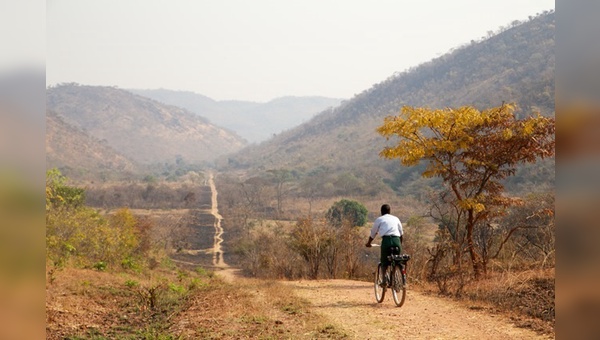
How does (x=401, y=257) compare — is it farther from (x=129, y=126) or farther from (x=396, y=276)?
(x=129, y=126)

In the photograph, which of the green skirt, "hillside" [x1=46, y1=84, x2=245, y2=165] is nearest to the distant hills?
"hillside" [x1=46, y1=84, x2=245, y2=165]

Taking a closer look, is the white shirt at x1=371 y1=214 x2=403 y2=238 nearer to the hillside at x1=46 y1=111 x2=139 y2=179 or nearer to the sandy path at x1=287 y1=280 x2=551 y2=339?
the sandy path at x1=287 y1=280 x2=551 y2=339

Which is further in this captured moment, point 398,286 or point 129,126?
point 129,126

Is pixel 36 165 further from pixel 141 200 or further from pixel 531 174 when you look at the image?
pixel 141 200

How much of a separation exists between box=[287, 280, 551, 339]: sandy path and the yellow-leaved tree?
2.82 meters

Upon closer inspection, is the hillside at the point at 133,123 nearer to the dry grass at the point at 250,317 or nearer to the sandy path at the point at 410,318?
the dry grass at the point at 250,317

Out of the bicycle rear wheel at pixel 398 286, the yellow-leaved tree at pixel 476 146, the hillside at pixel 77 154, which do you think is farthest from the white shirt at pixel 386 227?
the hillside at pixel 77 154

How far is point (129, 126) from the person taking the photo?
112m

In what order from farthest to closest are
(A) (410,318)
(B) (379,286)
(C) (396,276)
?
1. (B) (379,286)
2. (C) (396,276)
3. (A) (410,318)

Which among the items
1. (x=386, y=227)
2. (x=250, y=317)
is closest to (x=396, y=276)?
(x=386, y=227)

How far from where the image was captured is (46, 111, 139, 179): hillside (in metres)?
68.4

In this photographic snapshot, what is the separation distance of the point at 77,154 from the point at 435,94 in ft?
146

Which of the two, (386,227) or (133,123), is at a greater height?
(133,123)

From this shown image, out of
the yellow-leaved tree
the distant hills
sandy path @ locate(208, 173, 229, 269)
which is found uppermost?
the distant hills
